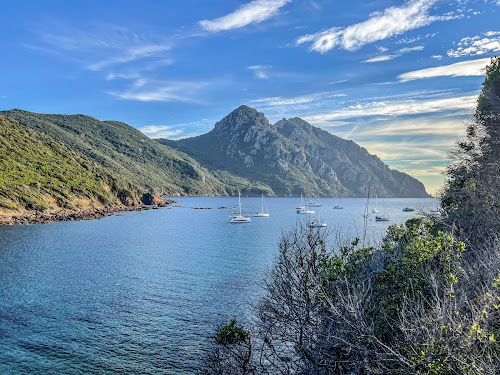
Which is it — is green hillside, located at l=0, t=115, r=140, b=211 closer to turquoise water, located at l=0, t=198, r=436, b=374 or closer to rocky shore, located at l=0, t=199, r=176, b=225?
rocky shore, located at l=0, t=199, r=176, b=225

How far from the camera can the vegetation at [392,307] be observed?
924cm

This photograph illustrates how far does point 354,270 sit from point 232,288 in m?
20.5

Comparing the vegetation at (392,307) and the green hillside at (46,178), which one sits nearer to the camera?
the vegetation at (392,307)

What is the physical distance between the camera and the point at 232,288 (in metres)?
34.4

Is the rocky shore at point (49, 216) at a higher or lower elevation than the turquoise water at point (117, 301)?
higher

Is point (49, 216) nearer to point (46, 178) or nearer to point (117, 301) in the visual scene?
point (46, 178)

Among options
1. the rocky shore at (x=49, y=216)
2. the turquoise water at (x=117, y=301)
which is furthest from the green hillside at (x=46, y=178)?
the turquoise water at (x=117, y=301)

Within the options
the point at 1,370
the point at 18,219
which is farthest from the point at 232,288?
the point at 18,219

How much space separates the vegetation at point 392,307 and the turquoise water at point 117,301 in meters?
6.11

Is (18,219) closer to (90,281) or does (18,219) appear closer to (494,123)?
(90,281)

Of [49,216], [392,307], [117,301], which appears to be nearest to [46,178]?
[49,216]

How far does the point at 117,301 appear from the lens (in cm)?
3086

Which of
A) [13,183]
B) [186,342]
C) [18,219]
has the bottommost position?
[186,342]

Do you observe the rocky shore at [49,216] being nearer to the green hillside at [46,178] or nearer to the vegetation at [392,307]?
the green hillside at [46,178]
